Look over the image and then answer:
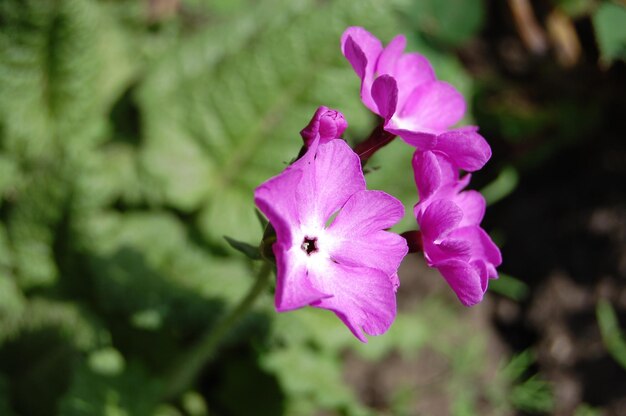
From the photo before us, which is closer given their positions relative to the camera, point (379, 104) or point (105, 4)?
point (379, 104)

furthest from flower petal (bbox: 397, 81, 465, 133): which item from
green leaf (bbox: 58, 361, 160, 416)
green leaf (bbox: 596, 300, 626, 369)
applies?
green leaf (bbox: 596, 300, 626, 369)

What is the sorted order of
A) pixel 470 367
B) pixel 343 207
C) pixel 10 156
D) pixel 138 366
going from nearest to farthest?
pixel 343 207 < pixel 138 366 < pixel 10 156 < pixel 470 367

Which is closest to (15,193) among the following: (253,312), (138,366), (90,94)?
(90,94)

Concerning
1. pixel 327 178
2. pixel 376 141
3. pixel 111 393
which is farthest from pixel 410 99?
pixel 111 393

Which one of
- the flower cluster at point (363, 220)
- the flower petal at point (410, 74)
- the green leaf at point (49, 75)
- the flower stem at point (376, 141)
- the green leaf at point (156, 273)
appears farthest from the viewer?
the green leaf at point (49, 75)

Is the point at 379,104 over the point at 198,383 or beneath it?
over

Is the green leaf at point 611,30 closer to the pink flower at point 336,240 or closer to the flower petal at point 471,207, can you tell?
the flower petal at point 471,207

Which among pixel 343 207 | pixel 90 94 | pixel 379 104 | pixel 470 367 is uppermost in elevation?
pixel 379 104

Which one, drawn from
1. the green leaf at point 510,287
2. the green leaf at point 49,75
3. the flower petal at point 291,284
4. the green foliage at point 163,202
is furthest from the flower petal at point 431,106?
the green leaf at point 510,287

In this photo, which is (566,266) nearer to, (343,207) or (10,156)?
(343,207)
